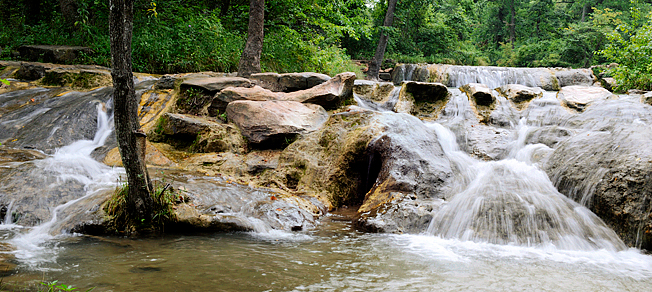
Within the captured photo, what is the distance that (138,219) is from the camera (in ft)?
15.5

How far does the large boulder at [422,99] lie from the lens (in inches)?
392

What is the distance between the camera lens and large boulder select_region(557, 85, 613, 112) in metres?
9.18

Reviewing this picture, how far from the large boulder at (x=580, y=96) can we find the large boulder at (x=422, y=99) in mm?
2869

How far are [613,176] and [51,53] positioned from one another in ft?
45.8

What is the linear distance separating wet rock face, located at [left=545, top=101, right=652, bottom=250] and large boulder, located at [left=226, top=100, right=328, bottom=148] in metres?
4.58

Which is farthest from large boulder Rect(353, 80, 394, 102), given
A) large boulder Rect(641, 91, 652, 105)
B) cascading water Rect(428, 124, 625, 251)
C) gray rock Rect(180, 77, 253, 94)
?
large boulder Rect(641, 91, 652, 105)

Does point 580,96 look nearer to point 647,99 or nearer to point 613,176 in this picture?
point 647,99

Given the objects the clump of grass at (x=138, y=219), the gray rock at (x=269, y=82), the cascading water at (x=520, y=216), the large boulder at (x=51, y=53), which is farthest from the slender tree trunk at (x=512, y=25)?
the clump of grass at (x=138, y=219)

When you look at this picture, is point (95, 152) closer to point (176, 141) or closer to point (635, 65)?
point (176, 141)

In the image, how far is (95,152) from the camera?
7305mm

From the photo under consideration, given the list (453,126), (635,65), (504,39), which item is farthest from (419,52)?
(453,126)

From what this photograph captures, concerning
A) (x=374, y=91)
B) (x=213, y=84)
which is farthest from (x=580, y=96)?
(x=213, y=84)

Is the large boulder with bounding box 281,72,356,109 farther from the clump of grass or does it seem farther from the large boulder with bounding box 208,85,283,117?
the clump of grass

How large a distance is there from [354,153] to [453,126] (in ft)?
9.81
